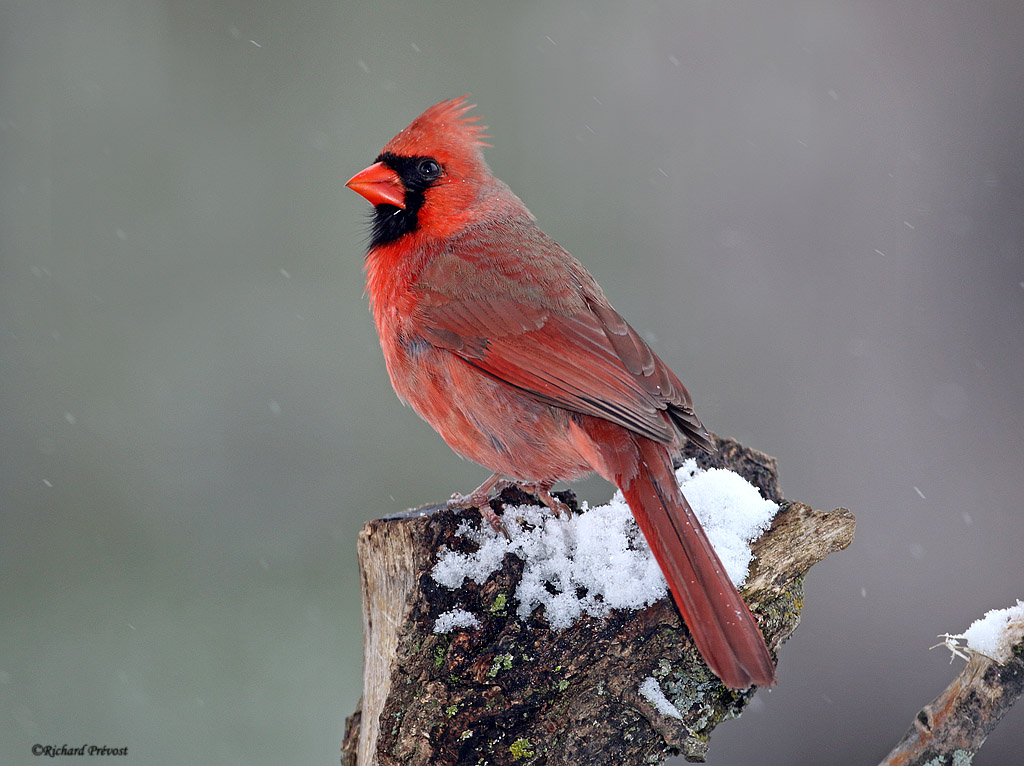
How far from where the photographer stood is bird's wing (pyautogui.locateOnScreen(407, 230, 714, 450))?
8.01ft

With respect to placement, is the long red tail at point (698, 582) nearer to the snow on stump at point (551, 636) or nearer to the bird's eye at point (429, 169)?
the snow on stump at point (551, 636)

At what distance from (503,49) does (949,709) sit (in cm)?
450

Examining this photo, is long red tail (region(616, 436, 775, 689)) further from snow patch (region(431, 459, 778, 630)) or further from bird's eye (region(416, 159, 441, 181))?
bird's eye (region(416, 159, 441, 181))

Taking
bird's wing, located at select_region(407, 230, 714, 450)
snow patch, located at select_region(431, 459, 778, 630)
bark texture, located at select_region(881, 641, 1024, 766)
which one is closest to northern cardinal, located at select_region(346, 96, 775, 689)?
bird's wing, located at select_region(407, 230, 714, 450)

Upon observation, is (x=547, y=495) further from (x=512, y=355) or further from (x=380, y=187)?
(x=380, y=187)

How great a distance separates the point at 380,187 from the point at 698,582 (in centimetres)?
163

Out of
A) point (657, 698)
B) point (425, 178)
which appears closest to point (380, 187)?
point (425, 178)

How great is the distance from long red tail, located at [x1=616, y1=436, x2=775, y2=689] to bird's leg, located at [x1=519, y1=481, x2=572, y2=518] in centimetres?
32

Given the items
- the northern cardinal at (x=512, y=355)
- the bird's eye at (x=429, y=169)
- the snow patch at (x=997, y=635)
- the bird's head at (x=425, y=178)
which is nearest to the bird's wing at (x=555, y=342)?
the northern cardinal at (x=512, y=355)

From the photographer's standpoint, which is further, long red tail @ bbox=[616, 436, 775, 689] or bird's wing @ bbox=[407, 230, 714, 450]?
bird's wing @ bbox=[407, 230, 714, 450]

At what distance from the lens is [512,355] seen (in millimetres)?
2547

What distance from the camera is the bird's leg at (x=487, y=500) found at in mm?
2336

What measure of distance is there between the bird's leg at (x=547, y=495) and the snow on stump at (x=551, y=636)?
0.19m

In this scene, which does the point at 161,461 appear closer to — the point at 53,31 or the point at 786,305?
the point at 53,31
